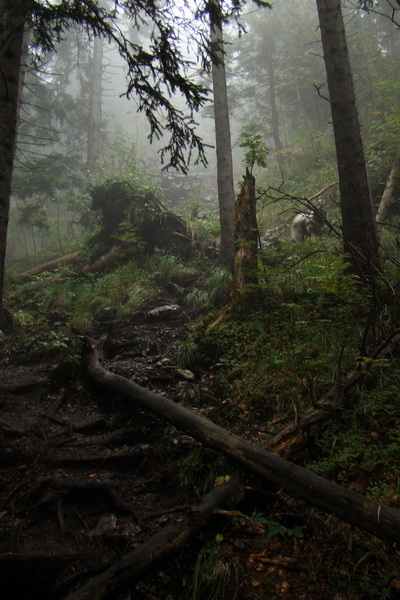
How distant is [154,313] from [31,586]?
5.63 m

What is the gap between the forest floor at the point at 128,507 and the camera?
234 cm

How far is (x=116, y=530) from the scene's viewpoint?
294 cm

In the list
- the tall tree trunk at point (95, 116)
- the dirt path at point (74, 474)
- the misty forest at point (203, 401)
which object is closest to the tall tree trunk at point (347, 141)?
the misty forest at point (203, 401)

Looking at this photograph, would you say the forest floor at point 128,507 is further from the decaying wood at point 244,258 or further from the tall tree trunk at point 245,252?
the tall tree trunk at point 245,252

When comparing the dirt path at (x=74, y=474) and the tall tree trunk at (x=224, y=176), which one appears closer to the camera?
the dirt path at (x=74, y=474)

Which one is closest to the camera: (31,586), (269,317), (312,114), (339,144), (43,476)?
(31,586)

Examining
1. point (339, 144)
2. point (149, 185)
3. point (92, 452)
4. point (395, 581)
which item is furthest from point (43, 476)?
point (149, 185)

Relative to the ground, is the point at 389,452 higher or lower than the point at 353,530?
higher

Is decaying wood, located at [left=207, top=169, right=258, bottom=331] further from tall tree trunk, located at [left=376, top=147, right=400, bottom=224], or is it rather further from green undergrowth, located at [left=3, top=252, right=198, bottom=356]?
tall tree trunk, located at [left=376, top=147, right=400, bottom=224]

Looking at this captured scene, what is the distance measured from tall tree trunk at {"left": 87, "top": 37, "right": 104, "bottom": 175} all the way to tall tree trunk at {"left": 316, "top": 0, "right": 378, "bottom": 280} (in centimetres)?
1493

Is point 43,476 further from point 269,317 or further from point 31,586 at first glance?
point 269,317

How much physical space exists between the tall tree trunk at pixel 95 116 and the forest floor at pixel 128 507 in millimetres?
16881

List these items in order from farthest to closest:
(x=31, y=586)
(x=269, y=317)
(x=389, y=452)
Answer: (x=269, y=317), (x=389, y=452), (x=31, y=586)

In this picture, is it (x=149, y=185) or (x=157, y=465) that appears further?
(x=149, y=185)
